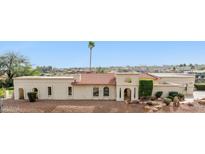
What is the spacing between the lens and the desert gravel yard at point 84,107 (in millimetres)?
8141

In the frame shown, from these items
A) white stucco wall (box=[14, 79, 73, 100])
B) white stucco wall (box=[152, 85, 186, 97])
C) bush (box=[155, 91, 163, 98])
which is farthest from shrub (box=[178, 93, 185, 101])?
white stucco wall (box=[14, 79, 73, 100])

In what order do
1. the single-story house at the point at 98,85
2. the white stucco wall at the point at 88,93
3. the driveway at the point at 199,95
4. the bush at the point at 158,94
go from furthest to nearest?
1. the white stucco wall at the point at 88,93
2. the bush at the point at 158,94
3. the single-story house at the point at 98,85
4. the driveway at the point at 199,95

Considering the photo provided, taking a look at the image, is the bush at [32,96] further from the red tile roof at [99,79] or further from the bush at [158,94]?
the bush at [158,94]

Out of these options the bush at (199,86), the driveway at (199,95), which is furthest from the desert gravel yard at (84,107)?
the bush at (199,86)

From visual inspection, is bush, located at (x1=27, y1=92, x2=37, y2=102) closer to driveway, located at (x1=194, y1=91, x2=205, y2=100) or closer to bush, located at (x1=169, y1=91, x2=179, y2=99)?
bush, located at (x1=169, y1=91, x2=179, y2=99)

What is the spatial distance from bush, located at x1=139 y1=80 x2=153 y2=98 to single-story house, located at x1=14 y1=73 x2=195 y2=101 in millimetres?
179

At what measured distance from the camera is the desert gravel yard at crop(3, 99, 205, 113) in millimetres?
8141

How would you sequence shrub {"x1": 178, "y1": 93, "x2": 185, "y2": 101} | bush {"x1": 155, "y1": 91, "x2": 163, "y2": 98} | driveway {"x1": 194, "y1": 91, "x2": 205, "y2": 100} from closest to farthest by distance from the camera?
shrub {"x1": 178, "y1": 93, "x2": 185, "y2": 101} < driveway {"x1": 194, "y1": 91, "x2": 205, "y2": 100} < bush {"x1": 155, "y1": 91, "x2": 163, "y2": 98}

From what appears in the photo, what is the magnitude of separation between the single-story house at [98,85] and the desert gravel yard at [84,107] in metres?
0.72
